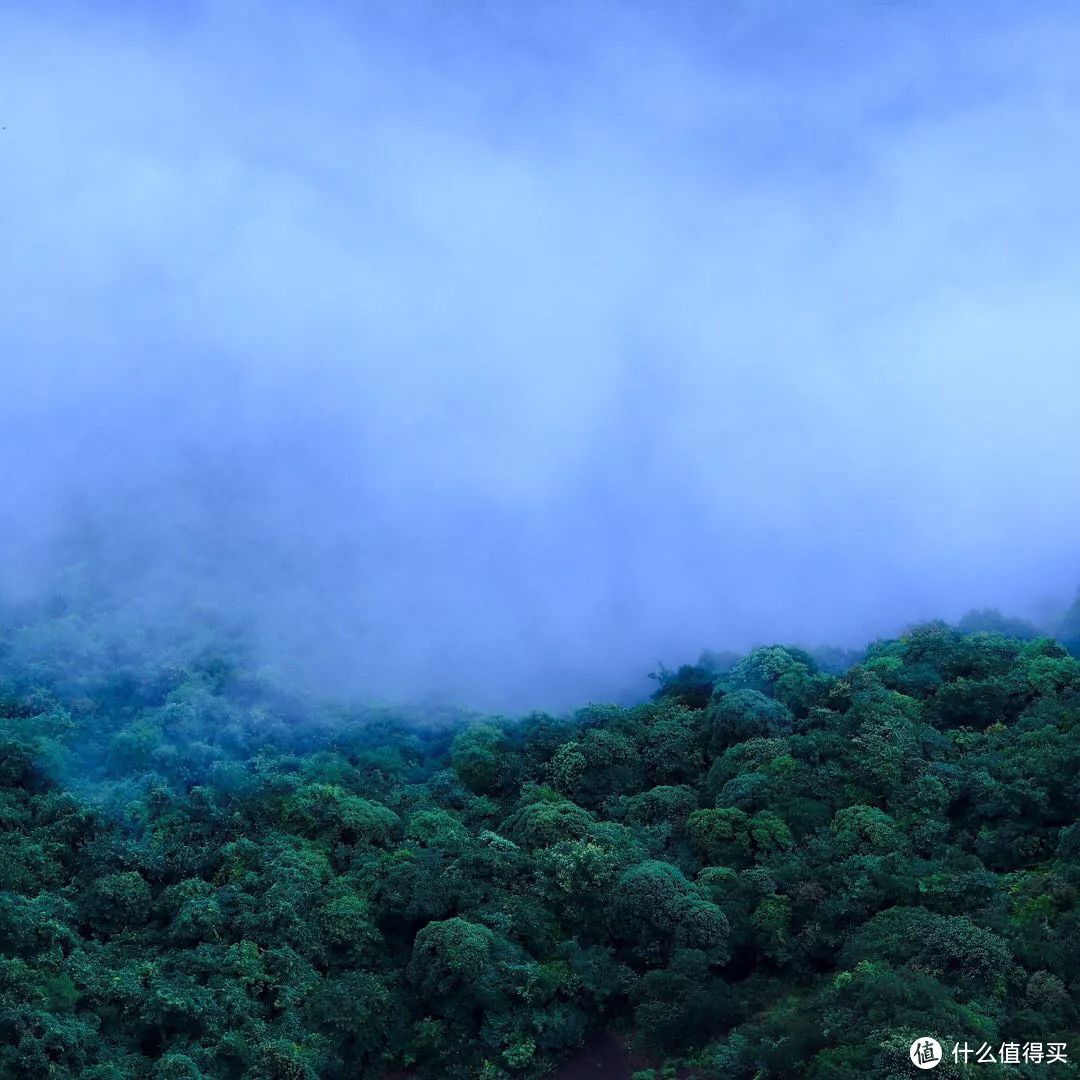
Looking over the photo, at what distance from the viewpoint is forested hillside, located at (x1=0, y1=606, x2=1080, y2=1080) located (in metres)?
27.1

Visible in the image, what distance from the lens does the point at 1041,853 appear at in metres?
32.1

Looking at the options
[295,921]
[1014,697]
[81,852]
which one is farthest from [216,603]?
[1014,697]

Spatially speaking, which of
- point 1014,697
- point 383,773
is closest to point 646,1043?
point 383,773

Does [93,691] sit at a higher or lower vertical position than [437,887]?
higher

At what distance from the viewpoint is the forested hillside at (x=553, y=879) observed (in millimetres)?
27062

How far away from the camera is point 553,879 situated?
106 ft


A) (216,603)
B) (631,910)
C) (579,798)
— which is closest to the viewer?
(631,910)

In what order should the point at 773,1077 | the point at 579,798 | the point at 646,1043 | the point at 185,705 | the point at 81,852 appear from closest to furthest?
the point at 773,1077
the point at 646,1043
the point at 81,852
the point at 579,798
the point at 185,705

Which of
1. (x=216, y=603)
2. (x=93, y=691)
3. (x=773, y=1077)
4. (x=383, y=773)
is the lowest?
(x=773, y=1077)

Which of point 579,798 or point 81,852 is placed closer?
point 81,852

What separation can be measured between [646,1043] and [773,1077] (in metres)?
4.33

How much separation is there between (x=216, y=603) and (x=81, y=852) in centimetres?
2011

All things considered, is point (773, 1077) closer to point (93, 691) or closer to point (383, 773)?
point (383, 773)

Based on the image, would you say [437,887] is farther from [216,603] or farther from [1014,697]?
[216,603]
